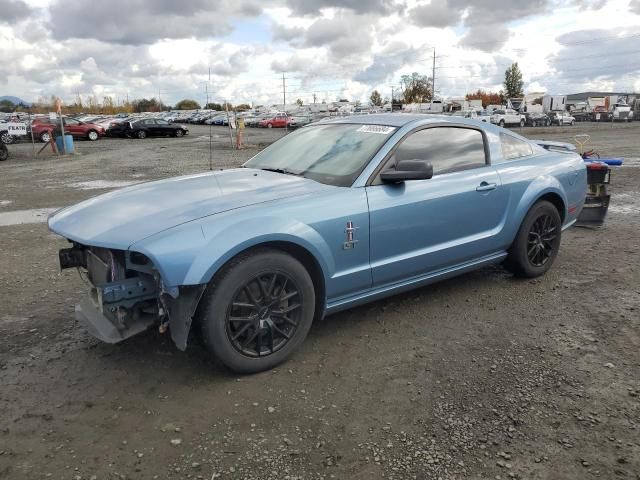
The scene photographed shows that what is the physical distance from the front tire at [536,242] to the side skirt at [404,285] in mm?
172

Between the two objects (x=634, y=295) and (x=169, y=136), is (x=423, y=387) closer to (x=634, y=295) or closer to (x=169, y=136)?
(x=634, y=295)

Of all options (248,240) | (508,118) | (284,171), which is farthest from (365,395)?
(508,118)

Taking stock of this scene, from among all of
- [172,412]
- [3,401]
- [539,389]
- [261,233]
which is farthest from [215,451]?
[539,389]

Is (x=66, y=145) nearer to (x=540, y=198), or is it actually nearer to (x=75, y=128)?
(x=75, y=128)

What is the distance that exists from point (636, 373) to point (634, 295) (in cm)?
152

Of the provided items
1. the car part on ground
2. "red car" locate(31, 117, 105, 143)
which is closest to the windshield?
the car part on ground

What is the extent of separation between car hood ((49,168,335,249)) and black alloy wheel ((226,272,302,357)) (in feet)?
1.69

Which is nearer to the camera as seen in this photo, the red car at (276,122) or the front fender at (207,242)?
the front fender at (207,242)

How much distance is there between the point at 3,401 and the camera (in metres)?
3.06

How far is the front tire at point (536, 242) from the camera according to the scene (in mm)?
4703

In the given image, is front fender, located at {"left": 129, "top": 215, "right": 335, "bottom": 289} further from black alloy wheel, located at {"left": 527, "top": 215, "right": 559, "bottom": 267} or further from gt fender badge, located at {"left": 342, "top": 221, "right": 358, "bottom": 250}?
black alloy wheel, located at {"left": 527, "top": 215, "right": 559, "bottom": 267}

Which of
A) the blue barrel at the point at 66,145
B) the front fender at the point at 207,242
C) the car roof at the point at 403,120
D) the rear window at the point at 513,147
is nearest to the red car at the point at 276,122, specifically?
the blue barrel at the point at 66,145

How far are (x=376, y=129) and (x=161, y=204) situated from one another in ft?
5.73

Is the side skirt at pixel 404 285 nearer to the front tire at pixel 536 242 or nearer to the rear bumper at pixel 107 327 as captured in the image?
the front tire at pixel 536 242
